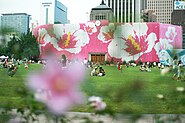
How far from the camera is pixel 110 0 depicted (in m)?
1.11

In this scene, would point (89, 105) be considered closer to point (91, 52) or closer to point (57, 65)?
point (57, 65)

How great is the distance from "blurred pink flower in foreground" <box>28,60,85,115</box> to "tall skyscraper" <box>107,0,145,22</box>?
24cm

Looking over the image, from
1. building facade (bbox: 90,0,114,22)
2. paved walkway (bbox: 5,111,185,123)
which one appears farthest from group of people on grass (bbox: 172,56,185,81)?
building facade (bbox: 90,0,114,22)

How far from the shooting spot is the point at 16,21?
2.81 feet

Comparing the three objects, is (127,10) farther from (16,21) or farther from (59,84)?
(59,84)

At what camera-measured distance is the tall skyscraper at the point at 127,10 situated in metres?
0.80

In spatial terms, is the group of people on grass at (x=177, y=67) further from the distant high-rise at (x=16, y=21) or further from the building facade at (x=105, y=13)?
the distant high-rise at (x=16, y=21)

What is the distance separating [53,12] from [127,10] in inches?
10.9

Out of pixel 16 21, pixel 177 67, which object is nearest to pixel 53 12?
pixel 16 21

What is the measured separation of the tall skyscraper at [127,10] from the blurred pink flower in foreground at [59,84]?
24 cm

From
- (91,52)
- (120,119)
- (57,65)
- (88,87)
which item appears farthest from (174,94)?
(91,52)

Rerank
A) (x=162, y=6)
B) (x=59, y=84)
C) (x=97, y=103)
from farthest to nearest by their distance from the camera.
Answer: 1. (x=162, y=6)
2. (x=97, y=103)
3. (x=59, y=84)

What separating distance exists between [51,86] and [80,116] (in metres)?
0.32

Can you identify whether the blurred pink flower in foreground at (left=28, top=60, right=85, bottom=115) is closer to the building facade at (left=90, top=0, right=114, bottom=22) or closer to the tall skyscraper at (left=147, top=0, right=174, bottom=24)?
the building facade at (left=90, top=0, right=114, bottom=22)
